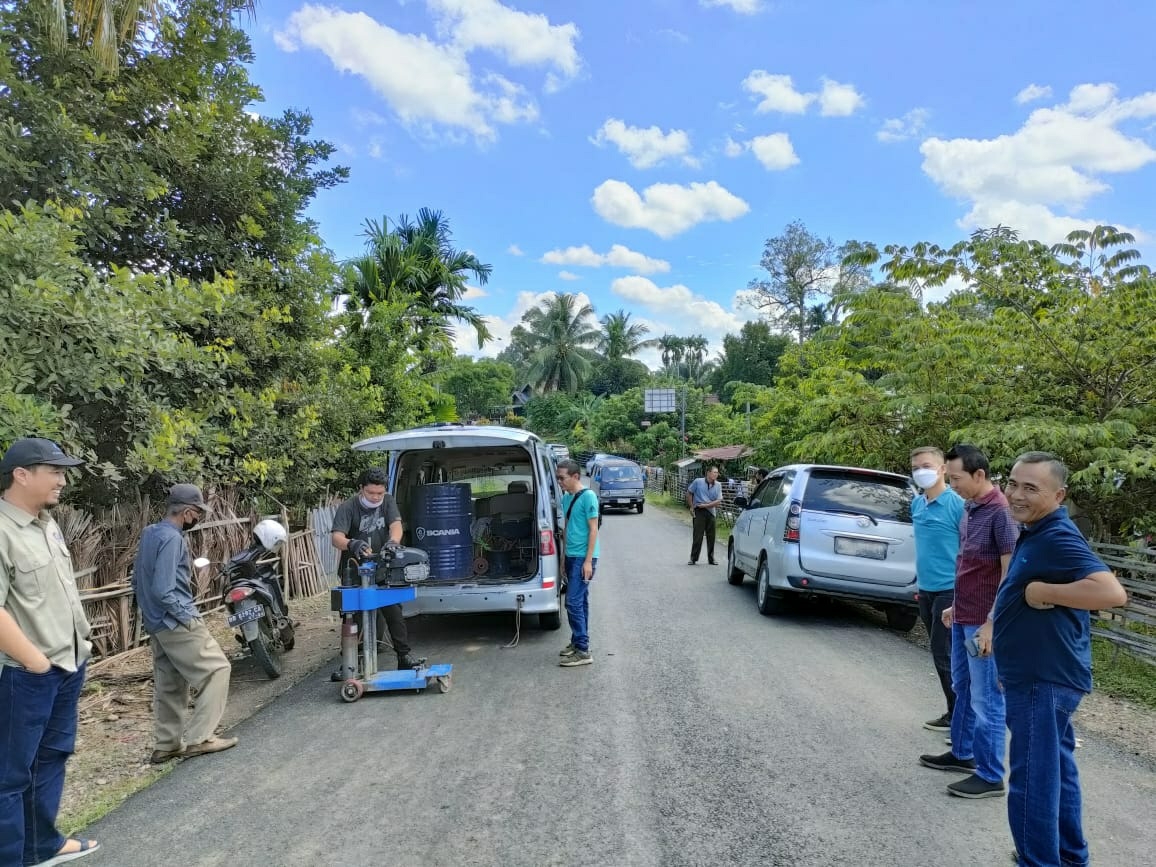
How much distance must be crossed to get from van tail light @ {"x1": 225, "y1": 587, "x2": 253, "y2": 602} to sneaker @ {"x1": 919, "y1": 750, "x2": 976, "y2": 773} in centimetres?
491

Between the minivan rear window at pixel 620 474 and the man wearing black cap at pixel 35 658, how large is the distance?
23.0m

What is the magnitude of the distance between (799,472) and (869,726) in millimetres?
3756

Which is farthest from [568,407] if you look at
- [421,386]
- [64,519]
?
[64,519]

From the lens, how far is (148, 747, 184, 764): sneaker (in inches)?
179

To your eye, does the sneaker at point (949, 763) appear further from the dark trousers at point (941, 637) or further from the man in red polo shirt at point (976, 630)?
the dark trousers at point (941, 637)

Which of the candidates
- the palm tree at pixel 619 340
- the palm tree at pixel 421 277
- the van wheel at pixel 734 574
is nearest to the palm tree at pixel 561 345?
the palm tree at pixel 619 340

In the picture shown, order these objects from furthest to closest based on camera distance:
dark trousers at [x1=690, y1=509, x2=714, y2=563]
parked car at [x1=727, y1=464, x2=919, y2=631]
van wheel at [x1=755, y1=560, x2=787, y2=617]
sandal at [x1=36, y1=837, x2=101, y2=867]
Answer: dark trousers at [x1=690, y1=509, x2=714, y2=563] < van wheel at [x1=755, y1=560, x2=787, y2=617] < parked car at [x1=727, y1=464, x2=919, y2=631] < sandal at [x1=36, y1=837, x2=101, y2=867]

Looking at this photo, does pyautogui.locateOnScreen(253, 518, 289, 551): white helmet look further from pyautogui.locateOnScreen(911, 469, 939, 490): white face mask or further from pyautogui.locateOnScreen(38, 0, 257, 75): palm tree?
pyautogui.locateOnScreen(911, 469, 939, 490): white face mask

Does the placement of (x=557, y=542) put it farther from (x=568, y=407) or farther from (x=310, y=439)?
(x=568, y=407)

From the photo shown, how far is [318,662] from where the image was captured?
22.6 ft

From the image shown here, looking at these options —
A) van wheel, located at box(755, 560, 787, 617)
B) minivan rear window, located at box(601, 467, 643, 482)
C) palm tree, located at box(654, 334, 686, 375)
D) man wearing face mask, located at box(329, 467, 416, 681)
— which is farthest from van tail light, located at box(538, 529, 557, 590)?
palm tree, located at box(654, 334, 686, 375)

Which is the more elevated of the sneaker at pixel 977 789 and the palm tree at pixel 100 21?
the palm tree at pixel 100 21

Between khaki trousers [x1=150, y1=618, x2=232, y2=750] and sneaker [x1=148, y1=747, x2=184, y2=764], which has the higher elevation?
khaki trousers [x1=150, y1=618, x2=232, y2=750]

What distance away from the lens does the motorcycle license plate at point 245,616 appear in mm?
5594
